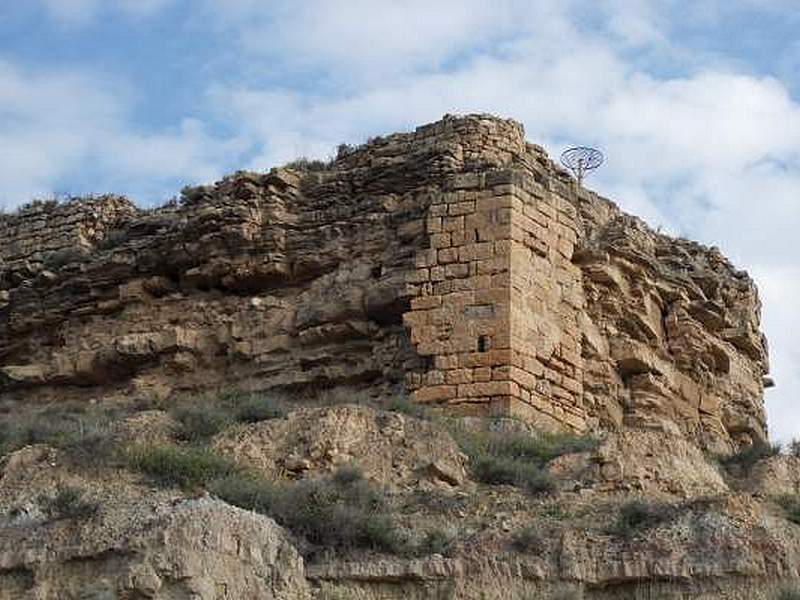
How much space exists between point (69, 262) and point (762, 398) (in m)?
8.07

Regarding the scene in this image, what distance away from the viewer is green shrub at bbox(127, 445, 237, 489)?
43.6 feet

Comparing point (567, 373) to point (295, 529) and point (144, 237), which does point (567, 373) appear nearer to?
point (144, 237)

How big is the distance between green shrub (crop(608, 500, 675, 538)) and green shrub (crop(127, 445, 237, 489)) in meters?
2.88

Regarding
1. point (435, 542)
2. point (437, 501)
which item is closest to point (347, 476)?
point (437, 501)

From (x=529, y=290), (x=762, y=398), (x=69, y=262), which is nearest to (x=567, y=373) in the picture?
(x=529, y=290)

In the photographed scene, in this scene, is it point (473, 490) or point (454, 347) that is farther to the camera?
point (454, 347)

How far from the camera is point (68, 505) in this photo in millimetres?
12141

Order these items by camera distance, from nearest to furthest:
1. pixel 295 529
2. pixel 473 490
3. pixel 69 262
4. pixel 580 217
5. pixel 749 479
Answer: pixel 295 529, pixel 473 490, pixel 749 479, pixel 580 217, pixel 69 262

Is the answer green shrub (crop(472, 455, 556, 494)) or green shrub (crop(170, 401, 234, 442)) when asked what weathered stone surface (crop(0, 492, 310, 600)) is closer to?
green shrub (crop(472, 455, 556, 494))

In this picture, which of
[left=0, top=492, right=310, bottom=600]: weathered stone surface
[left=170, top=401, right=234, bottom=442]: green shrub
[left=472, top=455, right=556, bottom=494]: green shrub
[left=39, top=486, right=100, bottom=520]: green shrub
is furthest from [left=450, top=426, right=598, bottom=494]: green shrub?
[left=39, top=486, right=100, bottom=520]: green shrub

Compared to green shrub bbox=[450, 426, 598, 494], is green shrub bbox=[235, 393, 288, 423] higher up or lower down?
higher up

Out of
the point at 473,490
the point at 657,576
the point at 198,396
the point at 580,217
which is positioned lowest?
the point at 657,576

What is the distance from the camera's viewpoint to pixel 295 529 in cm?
1234

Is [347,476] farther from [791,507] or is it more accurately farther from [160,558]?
[791,507]
